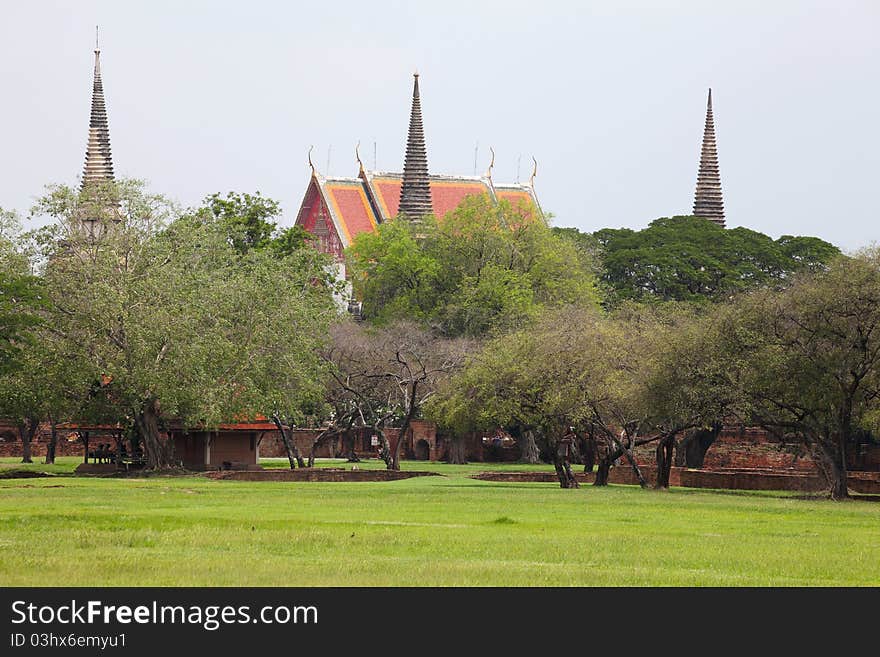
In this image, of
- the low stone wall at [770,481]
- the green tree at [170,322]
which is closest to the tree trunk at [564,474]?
the low stone wall at [770,481]

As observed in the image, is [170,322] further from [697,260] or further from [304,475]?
[697,260]

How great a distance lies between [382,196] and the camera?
9331 cm

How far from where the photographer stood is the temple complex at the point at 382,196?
89875 mm

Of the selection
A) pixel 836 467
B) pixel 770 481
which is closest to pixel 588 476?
pixel 770 481

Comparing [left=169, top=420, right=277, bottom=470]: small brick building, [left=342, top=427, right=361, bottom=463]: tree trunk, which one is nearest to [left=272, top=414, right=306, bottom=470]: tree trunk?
[left=169, top=420, right=277, bottom=470]: small brick building

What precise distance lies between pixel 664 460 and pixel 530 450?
2630 centimetres

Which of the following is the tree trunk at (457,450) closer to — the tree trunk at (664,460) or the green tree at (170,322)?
the green tree at (170,322)

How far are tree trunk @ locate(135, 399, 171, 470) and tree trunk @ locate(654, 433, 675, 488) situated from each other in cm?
1420

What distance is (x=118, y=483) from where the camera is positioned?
131 ft

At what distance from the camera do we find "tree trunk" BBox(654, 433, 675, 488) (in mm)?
42438

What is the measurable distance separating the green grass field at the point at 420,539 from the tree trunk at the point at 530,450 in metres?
31.7
